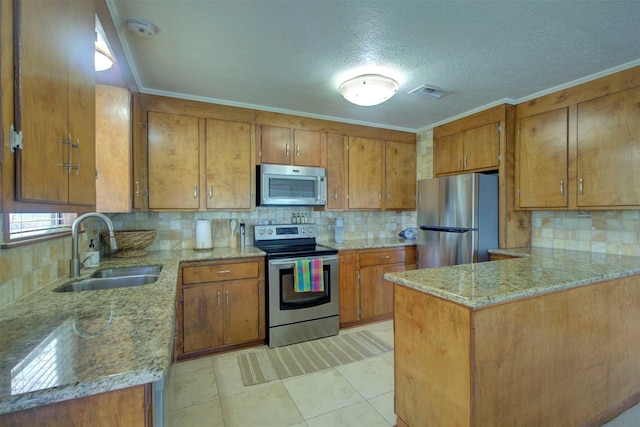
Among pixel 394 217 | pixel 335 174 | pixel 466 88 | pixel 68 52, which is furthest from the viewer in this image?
pixel 394 217

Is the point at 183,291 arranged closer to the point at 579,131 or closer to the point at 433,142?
the point at 433,142

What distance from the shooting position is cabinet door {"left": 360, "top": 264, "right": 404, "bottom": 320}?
3318 millimetres

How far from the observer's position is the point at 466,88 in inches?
104

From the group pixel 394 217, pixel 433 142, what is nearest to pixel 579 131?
pixel 433 142

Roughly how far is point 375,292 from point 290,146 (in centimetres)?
190

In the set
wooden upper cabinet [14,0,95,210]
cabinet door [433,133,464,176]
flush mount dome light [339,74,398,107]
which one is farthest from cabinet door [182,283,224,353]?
cabinet door [433,133,464,176]

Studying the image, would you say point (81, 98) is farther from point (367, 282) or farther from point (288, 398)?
point (367, 282)

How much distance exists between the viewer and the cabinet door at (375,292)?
332 centimetres

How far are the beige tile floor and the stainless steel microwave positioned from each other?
5.16 ft

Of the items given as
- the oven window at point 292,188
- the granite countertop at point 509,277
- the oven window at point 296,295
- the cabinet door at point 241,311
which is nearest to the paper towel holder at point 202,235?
the cabinet door at point 241,311

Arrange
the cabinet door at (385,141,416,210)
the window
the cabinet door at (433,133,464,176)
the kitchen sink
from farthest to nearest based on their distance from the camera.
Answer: the cabinet door at (385,141,416,210), the cabinet door at (433,133,464,176), the kitchen sink, the window

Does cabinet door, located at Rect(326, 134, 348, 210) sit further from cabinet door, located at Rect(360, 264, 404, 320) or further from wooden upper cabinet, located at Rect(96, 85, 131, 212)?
wooden upper cabinet, located at Rect(96, 85, 131, 212)

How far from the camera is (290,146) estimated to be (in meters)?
3.25

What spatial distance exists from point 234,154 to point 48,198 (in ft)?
7.15
